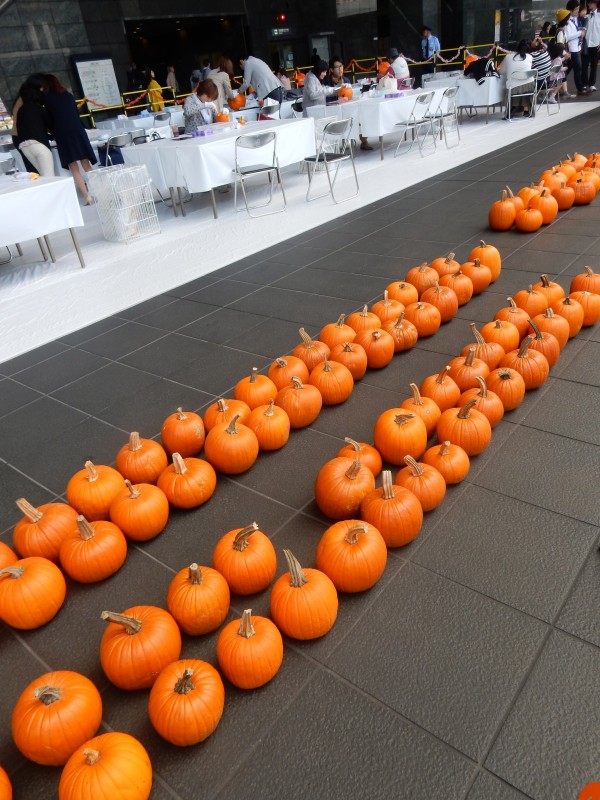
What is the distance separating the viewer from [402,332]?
3.14 metres

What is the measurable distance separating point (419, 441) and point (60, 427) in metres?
1.88

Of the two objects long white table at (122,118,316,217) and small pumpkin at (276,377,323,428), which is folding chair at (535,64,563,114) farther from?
small pumpkin at (276,377,323,428)

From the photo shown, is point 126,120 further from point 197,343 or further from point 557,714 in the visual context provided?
point 557,714

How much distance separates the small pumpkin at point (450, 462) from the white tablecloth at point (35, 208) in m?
4.19

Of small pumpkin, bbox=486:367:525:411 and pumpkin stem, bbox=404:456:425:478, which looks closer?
pumpkin stem, bbox=404:456:425:478

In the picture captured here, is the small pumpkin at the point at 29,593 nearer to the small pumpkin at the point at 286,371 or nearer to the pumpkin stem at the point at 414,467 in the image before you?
the pumpkin stem at the point at 414,467

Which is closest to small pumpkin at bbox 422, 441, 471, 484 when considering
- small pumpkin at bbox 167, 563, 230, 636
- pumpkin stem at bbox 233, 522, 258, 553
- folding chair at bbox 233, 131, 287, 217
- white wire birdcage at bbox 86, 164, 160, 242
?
pumpkin stem at bbox 233, 522, 258, 553

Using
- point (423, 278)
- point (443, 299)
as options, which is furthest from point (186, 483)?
point (423, 278)

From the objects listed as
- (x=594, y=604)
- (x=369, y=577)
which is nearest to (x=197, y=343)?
(x=369, y=577)

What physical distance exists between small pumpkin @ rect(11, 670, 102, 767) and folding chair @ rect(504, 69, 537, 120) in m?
11.4

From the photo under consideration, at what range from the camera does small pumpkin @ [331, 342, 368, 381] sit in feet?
9.46

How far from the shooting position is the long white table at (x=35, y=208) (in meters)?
4.76

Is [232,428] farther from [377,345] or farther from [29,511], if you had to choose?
[377,345]

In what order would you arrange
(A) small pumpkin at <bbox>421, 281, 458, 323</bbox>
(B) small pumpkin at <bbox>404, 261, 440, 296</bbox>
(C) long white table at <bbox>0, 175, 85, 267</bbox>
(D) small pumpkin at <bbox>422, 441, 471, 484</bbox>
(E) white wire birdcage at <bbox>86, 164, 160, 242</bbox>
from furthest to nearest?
(E) white wire birdcage at <bbox>86, 164, 160, 242</bbox> < (C) long white table at <bbox>0, 175, 85, 267</bbox> < (B) small pumpkin at <bbox>404, 261, 440, 296</bbox> < (A) small pumpkin at <bbox>421, 281, 458, 323</bbox> < (D) small pumpkin at <bbox>422, 441, 471, 484</bbox>
